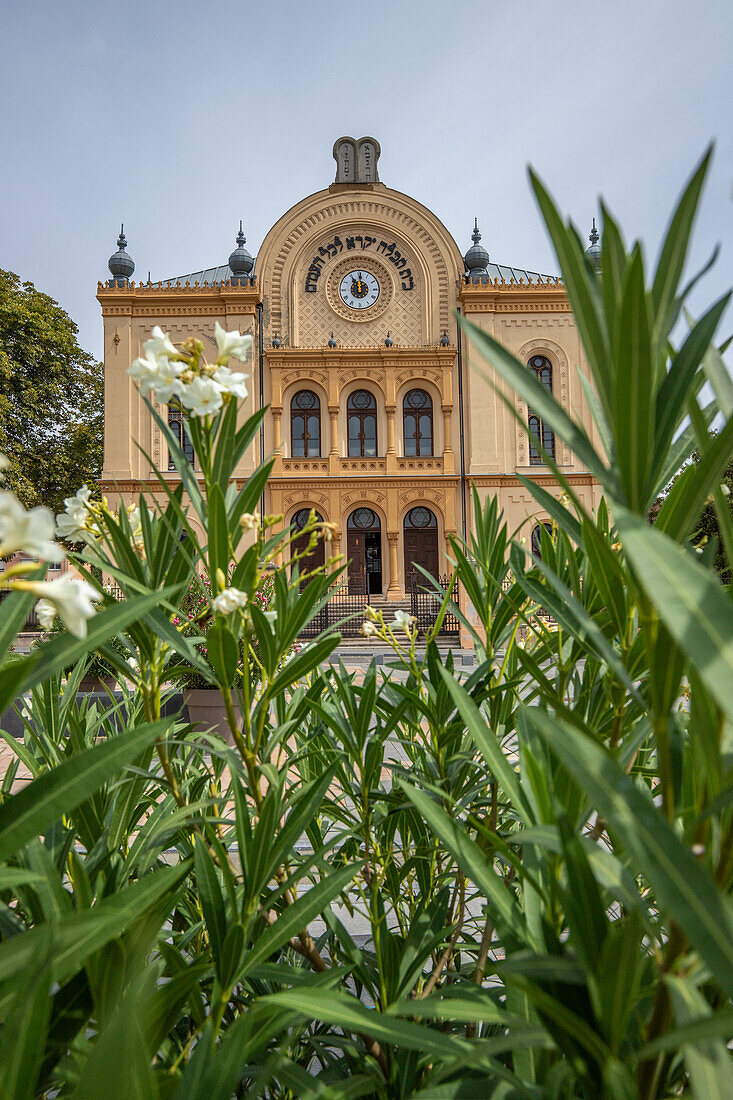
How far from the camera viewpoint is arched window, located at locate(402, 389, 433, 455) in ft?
57.6

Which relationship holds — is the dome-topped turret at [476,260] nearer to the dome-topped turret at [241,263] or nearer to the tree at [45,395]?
the dome-topped turret at [241,263]

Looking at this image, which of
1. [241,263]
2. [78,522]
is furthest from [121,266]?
[78,522]

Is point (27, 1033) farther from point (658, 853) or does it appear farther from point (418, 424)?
point (418, 424)

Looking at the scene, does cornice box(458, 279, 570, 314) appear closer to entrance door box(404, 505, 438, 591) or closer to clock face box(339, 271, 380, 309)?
clock face box(339, 271, 380, 309)

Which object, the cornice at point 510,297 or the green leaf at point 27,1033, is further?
the cornice at point 510,297

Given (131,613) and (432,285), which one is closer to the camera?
(131,613)

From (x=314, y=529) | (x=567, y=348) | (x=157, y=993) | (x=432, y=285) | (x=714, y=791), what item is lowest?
(x=157, y=993)

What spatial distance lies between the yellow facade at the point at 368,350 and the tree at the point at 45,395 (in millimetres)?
3130

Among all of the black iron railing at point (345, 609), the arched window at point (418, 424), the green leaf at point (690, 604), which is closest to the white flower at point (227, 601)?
the green leaf at point (690, 604)

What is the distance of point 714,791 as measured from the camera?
505 mm

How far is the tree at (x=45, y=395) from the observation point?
59.9ft

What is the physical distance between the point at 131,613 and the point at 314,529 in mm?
604

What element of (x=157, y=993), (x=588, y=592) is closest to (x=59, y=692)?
(x=157, y=993)

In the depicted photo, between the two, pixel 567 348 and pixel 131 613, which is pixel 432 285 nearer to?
pixel 567 348
